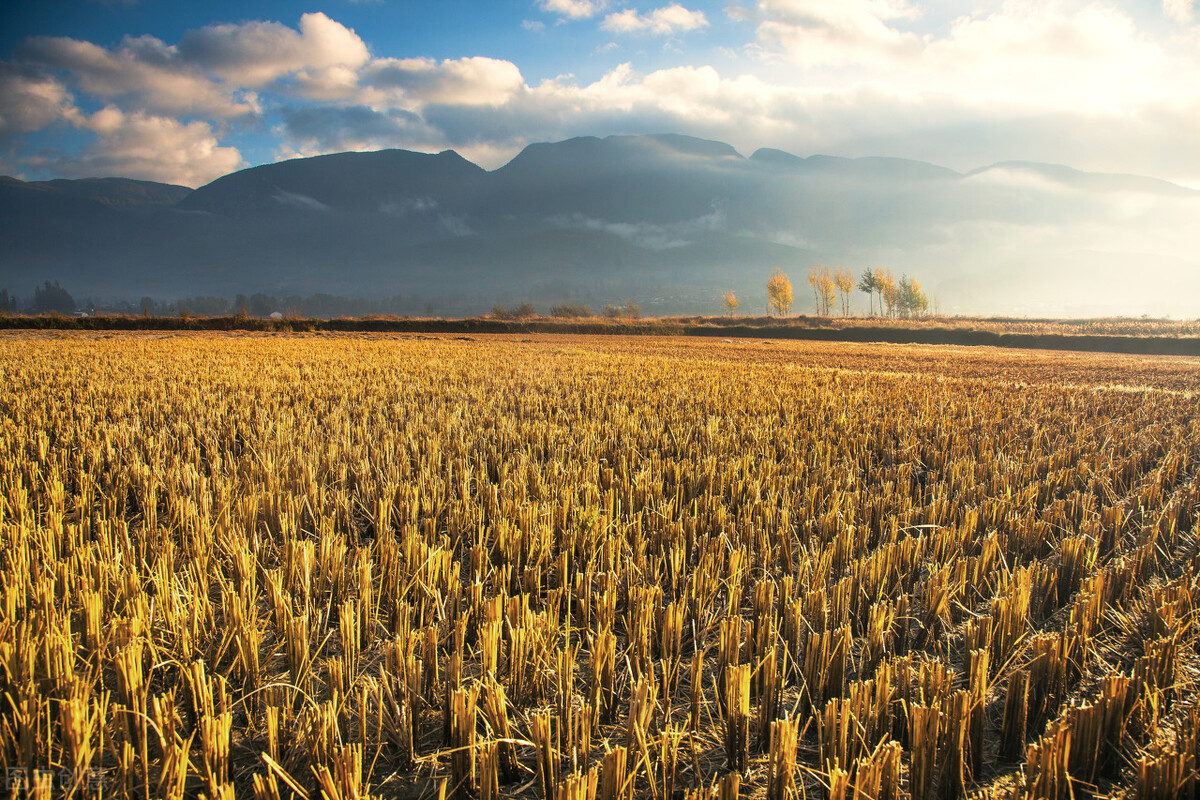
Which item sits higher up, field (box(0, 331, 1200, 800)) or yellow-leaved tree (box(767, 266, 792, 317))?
yellow-leaved tree (box(767, 266, 792, 317))

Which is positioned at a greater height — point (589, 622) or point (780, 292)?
point (780, 292)

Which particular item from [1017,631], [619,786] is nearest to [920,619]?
[1017,631]

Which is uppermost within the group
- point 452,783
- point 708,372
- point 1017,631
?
point 708,372

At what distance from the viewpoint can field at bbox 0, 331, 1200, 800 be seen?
161cm

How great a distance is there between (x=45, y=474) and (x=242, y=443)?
1627 mm

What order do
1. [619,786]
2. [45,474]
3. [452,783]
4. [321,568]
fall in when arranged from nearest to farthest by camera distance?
[619,786] → [452,783] → [321,568] → [45,474]

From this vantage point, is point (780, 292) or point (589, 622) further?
point (780, 292)

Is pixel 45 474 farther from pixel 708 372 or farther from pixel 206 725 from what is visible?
pixel 708 372

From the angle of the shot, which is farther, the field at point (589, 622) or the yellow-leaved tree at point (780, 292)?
the yellow-leaved tree at point (780, 292)

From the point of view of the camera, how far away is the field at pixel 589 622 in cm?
161

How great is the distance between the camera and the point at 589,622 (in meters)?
2.42

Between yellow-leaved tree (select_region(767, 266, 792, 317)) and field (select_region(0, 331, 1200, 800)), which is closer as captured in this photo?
field (select_region(0, 331, 1200, 800))

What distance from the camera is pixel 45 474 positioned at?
14.7 feet

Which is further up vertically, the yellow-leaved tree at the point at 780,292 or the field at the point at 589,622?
the yellow-leaved tree at the point at 780,292
